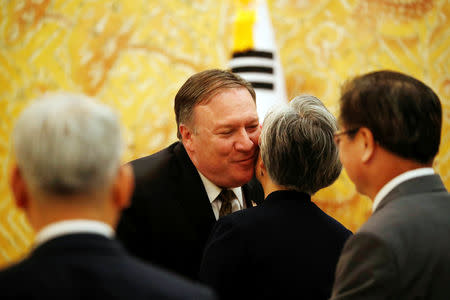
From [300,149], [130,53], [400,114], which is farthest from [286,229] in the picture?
[130,53]

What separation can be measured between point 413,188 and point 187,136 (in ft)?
3.66

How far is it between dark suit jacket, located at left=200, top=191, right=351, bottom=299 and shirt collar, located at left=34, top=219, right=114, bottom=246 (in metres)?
0.66

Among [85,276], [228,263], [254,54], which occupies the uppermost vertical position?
[254,54]

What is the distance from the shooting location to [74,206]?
0.92 meters

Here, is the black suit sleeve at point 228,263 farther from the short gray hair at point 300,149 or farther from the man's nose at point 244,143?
the man's nose at point 244,143

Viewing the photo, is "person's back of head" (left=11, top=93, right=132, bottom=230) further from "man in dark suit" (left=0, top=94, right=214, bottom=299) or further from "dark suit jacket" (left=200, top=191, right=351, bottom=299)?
"dark suit jacket" (left=200, top=191, right=351, bottom=299)

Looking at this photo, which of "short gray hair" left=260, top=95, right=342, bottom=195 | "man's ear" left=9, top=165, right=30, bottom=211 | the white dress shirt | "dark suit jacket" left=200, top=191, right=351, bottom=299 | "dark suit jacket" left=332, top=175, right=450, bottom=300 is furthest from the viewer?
the white dress shirt

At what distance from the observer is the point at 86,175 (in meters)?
0.90

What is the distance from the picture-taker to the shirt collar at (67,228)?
35.4 inches

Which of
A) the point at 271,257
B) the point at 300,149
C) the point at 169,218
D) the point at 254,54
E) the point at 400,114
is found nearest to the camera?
the point at 400,114

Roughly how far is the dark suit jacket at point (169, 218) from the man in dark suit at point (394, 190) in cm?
82

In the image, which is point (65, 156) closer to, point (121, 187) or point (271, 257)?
point (121, 187)

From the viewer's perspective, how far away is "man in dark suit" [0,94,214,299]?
2.84 feet

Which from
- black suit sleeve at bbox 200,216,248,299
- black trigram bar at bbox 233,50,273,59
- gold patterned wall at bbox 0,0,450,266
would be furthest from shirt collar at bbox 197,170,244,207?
gold patterned wall at bbox 0,0,450,266
